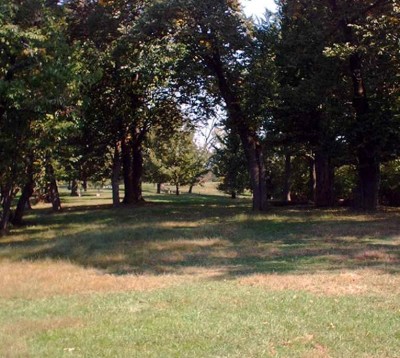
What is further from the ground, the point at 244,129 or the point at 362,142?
the point at 244,129

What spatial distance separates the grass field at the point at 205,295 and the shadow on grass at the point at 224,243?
50 mm

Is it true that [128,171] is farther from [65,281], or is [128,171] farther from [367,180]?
[65,281]

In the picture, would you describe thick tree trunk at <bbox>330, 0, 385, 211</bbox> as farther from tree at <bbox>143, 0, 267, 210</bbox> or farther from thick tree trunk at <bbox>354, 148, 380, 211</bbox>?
tree at <bbox>143, 0, 267, 210</bbox>

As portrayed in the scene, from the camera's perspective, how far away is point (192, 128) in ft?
115

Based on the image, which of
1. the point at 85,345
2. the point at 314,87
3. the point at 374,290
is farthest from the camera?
the point at 314,87

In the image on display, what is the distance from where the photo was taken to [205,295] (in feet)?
25.7

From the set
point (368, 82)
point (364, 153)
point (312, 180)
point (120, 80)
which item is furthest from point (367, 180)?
point (120, 80)

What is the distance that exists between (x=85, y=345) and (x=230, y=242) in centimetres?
1015

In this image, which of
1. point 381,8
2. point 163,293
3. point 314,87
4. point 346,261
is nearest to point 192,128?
point 314,87

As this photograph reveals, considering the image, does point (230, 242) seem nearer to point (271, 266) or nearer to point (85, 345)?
point (271, 266)

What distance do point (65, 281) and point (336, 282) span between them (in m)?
4.79

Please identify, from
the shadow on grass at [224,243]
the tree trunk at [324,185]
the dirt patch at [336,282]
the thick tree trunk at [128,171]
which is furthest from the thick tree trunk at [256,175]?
the dirt patch at [336,282]

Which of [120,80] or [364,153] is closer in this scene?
[364,153]

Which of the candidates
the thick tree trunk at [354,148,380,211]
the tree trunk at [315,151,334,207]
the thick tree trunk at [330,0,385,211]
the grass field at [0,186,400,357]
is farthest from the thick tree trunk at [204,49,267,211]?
the grass field at [0,186,400,357]
